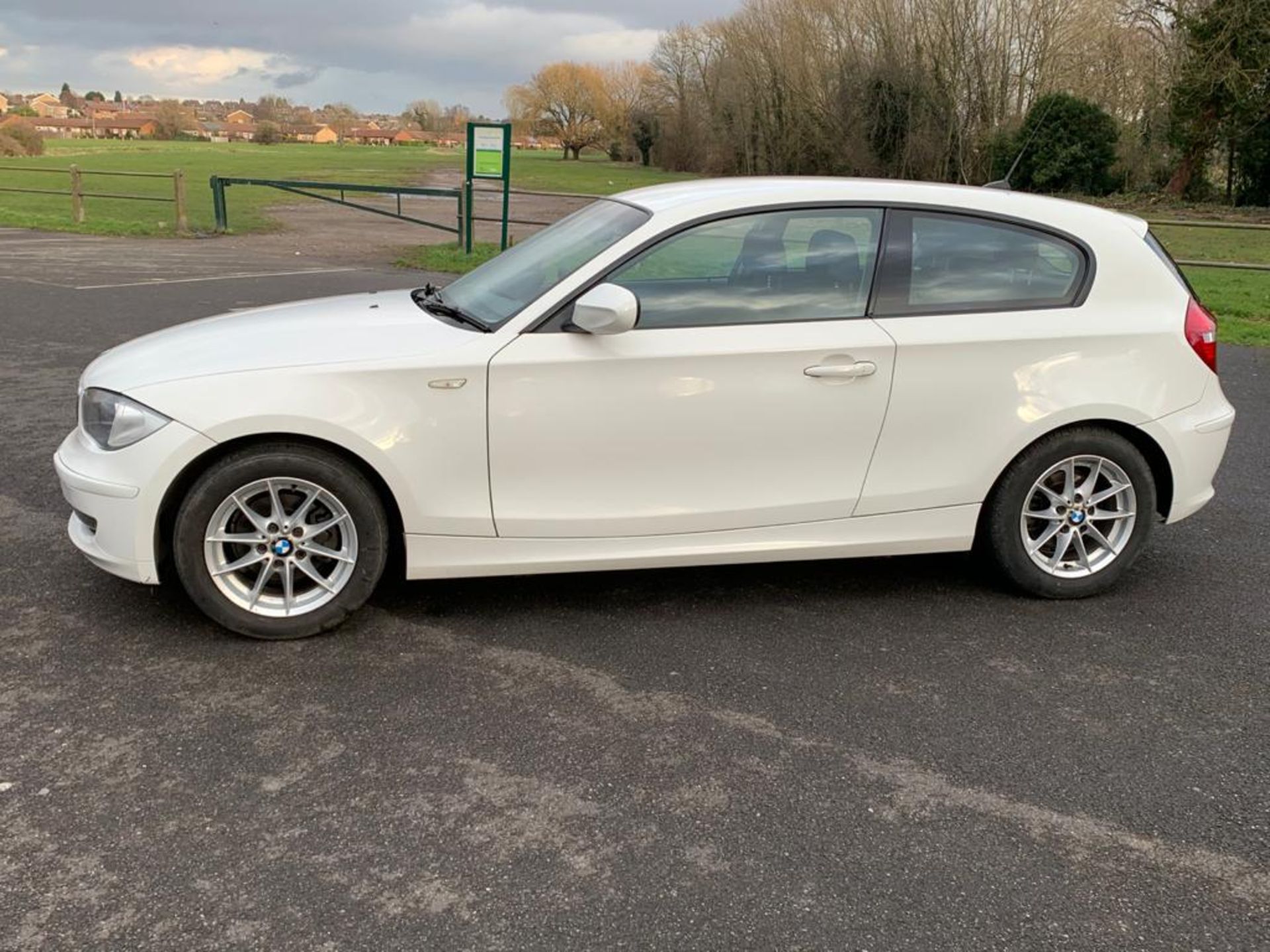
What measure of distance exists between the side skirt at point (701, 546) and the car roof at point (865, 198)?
1.23m

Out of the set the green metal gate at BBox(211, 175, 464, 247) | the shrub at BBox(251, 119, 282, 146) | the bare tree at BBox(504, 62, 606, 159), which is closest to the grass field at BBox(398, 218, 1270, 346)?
the green metal gate at BBox(211, 175, 464, 247)

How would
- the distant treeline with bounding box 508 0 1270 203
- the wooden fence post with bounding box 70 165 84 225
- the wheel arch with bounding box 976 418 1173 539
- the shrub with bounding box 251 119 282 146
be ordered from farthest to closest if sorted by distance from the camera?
1. the shrub with bounding box 251 119 282 146
2. the distant treeline with bounding box 508 0 1270 203
3. the wooden fence post with bounding box 70 165 84 225
4. the wheel arch with bounding box 976 418 1173 539

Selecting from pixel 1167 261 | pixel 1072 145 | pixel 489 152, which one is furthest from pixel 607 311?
pixel 1072 145

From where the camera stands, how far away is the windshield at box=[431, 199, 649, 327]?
399cm

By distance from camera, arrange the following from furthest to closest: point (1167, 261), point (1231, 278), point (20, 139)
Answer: point (20, 139), point (1231, 278), point (1167, 261)

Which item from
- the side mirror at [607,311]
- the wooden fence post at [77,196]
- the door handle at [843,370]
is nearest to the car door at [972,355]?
the door handle at [843,370]

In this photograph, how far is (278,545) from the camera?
373 centimetres

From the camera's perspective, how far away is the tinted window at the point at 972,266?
13.4 feet

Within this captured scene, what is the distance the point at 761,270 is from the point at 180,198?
18698 mm

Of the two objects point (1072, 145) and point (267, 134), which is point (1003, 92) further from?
point (267, 134)

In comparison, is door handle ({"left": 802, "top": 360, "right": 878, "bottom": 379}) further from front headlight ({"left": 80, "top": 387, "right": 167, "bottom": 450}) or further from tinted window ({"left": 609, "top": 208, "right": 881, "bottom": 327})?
front headlight ({"left": 80, "top": 387, "right": 167, "bottom": 450})

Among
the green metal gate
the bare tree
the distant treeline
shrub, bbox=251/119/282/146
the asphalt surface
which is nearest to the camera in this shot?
the asphalt surface

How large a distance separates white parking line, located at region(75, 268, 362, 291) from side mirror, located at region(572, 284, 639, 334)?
11204 mm

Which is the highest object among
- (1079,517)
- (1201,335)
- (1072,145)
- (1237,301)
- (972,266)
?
(1072,145)
